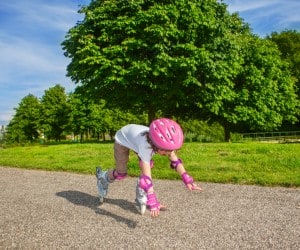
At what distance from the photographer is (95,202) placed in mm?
7961

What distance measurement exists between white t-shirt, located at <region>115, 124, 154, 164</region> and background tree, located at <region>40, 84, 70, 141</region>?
1935 inches

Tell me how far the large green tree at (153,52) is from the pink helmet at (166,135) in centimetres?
1747

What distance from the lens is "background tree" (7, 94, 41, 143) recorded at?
63000mm

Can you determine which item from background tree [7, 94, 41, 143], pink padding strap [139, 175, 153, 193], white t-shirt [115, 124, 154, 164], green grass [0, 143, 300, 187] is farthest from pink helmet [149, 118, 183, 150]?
background tree [7, 94, 41, 143]

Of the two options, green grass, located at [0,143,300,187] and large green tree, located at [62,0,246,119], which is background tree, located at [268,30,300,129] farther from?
green grass, located at [0,143,300,187]

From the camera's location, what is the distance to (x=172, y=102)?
27750mm

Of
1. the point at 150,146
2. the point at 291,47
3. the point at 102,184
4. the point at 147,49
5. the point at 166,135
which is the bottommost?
the point at 102,184

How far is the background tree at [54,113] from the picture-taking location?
187 ft

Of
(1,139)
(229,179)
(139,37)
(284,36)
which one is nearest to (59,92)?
(1,139)

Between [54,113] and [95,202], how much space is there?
2024 inches

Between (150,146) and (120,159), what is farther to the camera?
(120,159)

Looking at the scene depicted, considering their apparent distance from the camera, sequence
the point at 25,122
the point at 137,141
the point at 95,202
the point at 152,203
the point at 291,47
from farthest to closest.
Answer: the point at 25,122 < the point at 291,47 < the point at 95,202 < the point at 137,141 < the point at 152,203

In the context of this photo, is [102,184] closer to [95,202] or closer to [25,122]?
[95,202]

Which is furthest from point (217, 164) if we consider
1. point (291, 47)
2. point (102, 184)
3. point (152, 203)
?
point (291, 47)
